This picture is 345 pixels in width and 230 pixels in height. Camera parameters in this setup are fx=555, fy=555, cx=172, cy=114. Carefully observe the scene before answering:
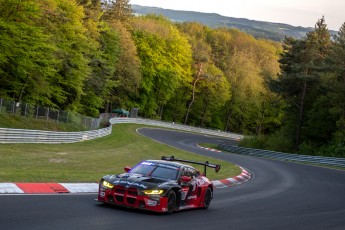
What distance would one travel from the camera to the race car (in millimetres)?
13727

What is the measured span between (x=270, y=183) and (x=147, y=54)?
71.0m

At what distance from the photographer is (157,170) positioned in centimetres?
1532

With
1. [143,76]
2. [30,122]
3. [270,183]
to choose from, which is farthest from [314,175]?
[143,76]

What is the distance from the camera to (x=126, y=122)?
83.6m

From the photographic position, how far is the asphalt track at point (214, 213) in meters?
11.3

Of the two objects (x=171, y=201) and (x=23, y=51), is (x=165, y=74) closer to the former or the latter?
(x=23, y=51)

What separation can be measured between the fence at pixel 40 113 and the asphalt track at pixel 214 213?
82.9 ft

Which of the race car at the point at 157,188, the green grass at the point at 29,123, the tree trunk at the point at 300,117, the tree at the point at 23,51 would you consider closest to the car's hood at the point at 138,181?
the race car at the point at 157,188

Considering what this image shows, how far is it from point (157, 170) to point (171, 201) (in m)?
1.19

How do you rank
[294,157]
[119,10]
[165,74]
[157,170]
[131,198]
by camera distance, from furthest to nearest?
[119,10] → [165,74] → [294,157] → [157,170] → [131,198]

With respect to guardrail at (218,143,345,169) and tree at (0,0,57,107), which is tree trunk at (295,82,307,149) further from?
tree at (0,0,57,107)

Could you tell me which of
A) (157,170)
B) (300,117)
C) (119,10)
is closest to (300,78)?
(300,117)

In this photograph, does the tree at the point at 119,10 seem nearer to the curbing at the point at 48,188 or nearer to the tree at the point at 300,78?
the tree at the point at 300,78

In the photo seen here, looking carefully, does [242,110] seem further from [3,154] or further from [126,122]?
[3,154]
